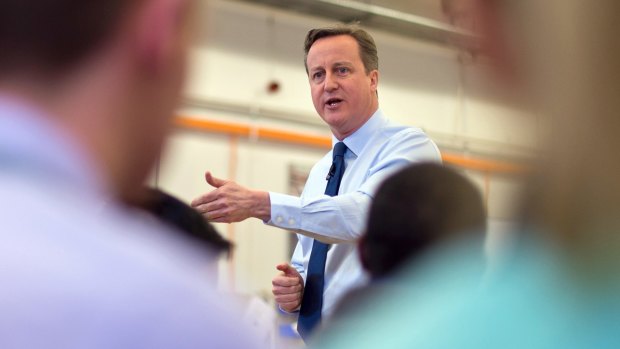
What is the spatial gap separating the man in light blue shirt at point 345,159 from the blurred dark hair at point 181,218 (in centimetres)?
13

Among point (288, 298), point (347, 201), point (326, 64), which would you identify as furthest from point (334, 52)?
point (288, 298)

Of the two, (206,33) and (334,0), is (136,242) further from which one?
(334,0)

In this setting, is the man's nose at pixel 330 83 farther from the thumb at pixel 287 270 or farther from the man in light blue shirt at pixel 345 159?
the thumb at pixel 287 270

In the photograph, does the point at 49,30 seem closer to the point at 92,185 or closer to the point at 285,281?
Answer: the point at 92,185

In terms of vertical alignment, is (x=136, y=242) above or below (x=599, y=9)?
below

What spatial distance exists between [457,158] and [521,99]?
108 mm

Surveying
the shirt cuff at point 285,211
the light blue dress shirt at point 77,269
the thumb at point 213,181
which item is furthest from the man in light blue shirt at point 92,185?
the shirt cuff at point 285,211

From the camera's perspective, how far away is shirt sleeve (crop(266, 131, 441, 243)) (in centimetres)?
50

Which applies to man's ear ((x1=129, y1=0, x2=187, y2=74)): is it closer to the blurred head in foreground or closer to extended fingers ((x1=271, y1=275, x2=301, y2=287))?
the blurred head in foreground

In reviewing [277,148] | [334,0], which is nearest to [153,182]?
[334,0]

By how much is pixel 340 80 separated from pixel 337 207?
12cm

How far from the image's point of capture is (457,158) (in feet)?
1.35

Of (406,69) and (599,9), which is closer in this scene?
(599,9)

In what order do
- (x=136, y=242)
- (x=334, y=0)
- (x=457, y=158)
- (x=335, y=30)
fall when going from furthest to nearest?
(x=334, y=0), (x=335, y=30), (x=457, y=158), (x=136, y=242)
